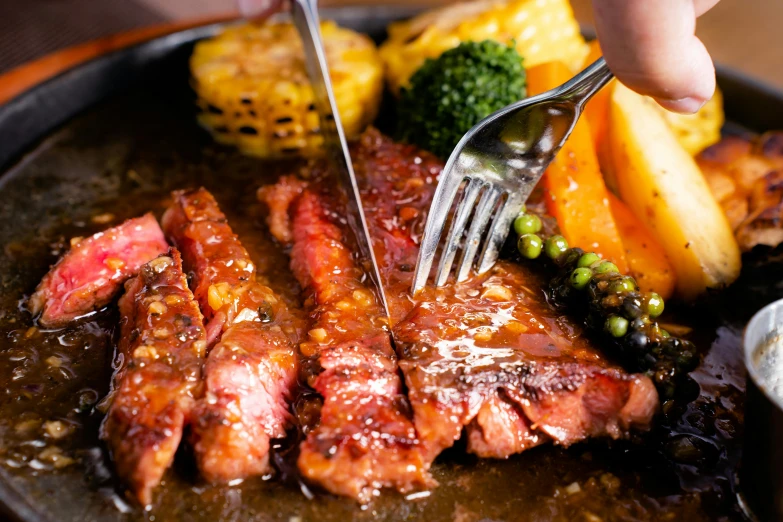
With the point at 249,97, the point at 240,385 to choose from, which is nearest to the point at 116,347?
the point at 240,385

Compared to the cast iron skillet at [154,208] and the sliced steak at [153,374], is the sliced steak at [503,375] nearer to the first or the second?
the cast iron skillet at [154,208]

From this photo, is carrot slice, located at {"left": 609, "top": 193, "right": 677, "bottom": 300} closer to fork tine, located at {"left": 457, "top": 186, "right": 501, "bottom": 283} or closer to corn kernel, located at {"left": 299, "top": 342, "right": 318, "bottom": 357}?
fork tine, located at {"left": 457, "top": 186, "right": 501, "bottom": 283}

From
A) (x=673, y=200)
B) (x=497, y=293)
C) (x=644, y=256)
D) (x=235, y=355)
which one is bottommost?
(x=644, y=256)

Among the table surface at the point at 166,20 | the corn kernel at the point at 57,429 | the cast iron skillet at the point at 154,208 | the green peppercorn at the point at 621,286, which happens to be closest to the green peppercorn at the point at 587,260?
the green peppercorn at the point at 621,286

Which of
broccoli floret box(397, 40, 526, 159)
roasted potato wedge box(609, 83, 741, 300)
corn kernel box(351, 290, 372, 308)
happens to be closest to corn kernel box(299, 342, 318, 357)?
corn kernel box(351, 290, 372, 308)

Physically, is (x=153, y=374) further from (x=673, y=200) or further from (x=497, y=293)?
(x=673, y=200)

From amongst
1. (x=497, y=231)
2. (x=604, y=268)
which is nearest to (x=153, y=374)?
(x=497, y=231)
